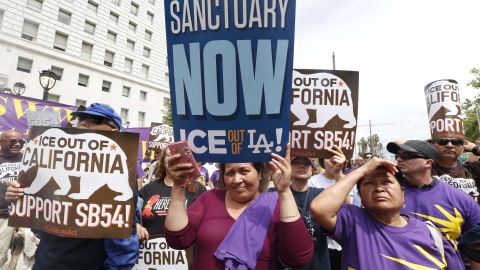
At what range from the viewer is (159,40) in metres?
37.5

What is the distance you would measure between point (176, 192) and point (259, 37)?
3.25ft

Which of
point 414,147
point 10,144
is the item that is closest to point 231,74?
point 414,147

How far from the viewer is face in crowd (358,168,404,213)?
1.93m

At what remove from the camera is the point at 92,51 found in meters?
30.0

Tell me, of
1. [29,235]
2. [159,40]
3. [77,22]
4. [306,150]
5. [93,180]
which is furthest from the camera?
[159,40]

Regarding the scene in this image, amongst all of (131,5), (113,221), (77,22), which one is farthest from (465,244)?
(131,5)

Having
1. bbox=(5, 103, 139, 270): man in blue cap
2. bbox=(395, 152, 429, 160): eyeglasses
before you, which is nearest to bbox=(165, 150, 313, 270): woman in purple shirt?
bbox=(5, 103, 139, 270): man in blue cap

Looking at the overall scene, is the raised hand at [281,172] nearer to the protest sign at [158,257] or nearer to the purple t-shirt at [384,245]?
the purple t-shirt at [384,245]

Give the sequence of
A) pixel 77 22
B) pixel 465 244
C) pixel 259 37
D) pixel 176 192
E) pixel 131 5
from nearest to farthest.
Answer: pixel 259 37 < pixel 465 244 < pixel 176 192 < pixel 77 22 < pixel 131 5

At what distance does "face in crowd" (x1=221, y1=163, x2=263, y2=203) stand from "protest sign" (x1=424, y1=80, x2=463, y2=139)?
10.1 ft

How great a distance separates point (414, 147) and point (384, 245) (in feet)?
3.41

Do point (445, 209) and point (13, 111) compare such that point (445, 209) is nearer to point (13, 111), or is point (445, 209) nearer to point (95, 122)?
point (95, 122)

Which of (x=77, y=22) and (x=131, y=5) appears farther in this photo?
(x=131, y=5)

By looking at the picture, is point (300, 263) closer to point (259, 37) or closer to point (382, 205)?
point (382, 205)
